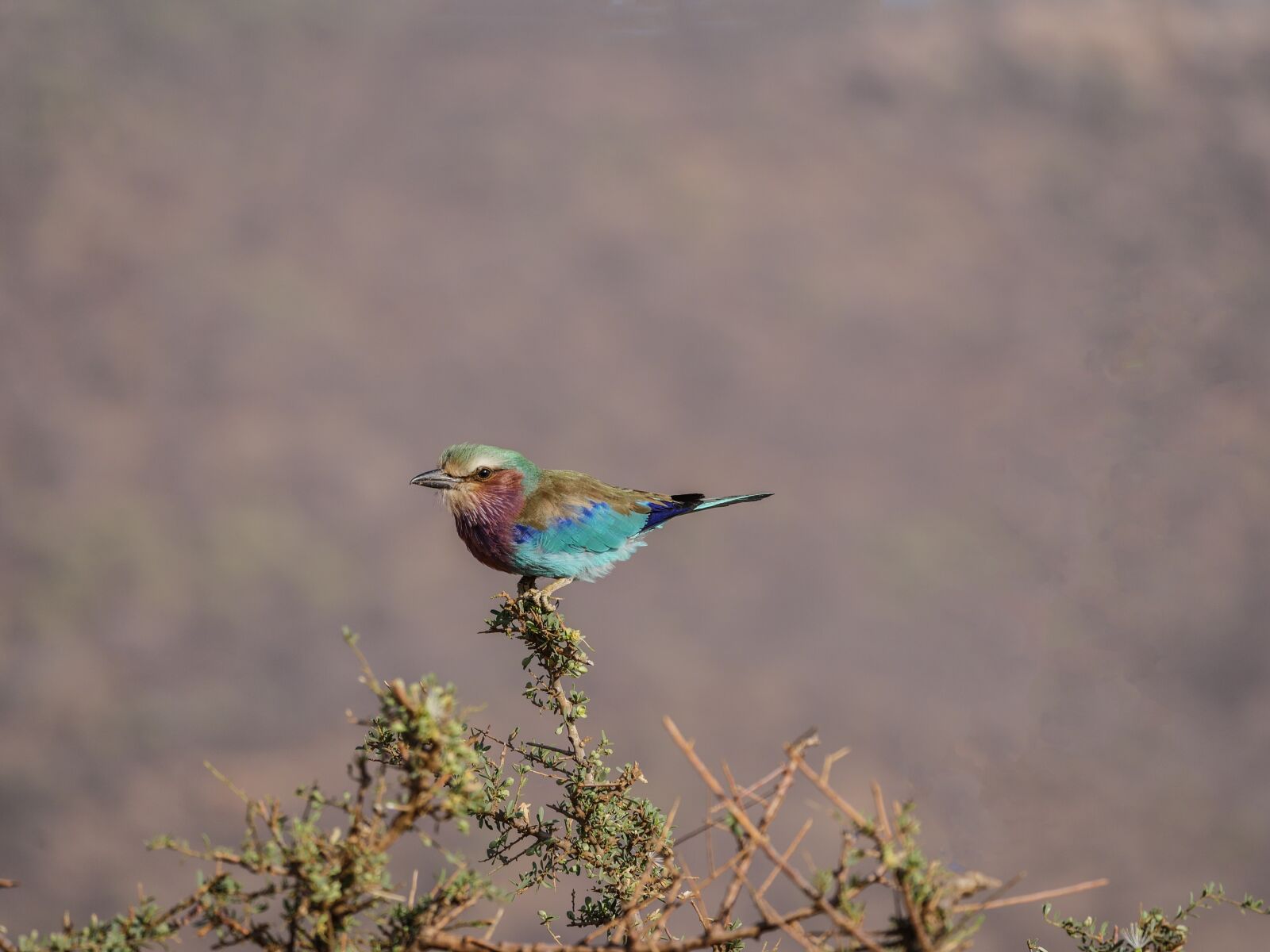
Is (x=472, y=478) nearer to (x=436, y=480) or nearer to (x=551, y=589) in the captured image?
(x=436, y=480)

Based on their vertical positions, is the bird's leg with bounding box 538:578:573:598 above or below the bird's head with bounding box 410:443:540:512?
below

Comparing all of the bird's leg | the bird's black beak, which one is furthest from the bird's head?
the bird's leg

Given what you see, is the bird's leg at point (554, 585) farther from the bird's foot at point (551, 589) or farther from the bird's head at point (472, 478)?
the bird's head at point (472, 478)

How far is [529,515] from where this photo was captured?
1541mm

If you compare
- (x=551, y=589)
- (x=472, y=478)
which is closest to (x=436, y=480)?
(x=472, y=478)

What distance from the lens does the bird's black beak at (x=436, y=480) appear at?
151cm

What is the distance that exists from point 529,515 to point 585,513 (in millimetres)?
100

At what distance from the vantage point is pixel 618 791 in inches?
36.8

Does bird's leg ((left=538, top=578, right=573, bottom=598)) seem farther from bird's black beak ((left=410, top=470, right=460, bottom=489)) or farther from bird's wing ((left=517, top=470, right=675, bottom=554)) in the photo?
bird's black beak ((left=410, top=470, right=460, bottom=489))

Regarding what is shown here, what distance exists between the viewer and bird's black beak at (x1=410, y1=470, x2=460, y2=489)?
1.51 meters

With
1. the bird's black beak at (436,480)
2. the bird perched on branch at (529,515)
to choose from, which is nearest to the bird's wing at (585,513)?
the bird perched on branch at (529,515)

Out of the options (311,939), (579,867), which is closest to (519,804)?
(579,867)

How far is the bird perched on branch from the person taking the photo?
1.52 metres

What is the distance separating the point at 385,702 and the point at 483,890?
112mm
